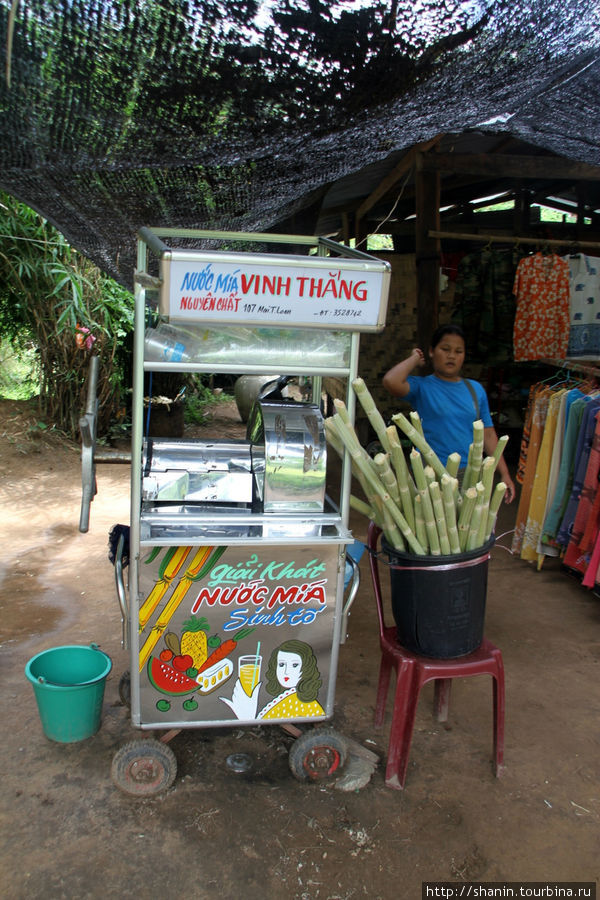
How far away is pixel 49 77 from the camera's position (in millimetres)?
2016

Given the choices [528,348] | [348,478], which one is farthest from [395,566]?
[528,348]

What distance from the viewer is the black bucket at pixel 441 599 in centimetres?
228

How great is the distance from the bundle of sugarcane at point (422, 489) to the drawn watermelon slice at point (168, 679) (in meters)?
0.87

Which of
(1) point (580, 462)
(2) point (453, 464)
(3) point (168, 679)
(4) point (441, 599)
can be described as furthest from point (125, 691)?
(1) point (580, 462)

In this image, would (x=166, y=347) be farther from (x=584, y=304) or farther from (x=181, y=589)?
(x=584, y=304)

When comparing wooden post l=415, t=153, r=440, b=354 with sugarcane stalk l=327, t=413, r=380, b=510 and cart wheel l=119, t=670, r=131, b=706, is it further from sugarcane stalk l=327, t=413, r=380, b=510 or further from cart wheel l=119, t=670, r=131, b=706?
cart wheel l=119, t=670, r=131, b=706

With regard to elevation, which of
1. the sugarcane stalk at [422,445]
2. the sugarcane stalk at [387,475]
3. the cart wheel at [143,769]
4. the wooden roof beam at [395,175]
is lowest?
the cart wheel at [143,769]

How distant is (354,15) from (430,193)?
11.8 feet

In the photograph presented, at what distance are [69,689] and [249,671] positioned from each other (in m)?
0.70

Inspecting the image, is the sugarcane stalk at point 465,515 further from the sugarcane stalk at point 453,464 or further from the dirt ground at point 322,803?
the dirt ground at point 322,803

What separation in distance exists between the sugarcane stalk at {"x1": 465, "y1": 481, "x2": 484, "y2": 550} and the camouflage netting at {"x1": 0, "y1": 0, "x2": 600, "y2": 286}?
1.39 metres

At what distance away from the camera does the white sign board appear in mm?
1978

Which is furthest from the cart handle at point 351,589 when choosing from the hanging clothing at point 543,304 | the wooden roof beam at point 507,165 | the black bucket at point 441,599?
the hanging clothing at point 543,304

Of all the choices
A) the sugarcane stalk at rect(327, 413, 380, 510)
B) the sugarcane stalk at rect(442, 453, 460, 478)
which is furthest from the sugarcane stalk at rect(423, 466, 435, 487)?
the sugarcane stalk at rect(327, 413, 380, 510)
